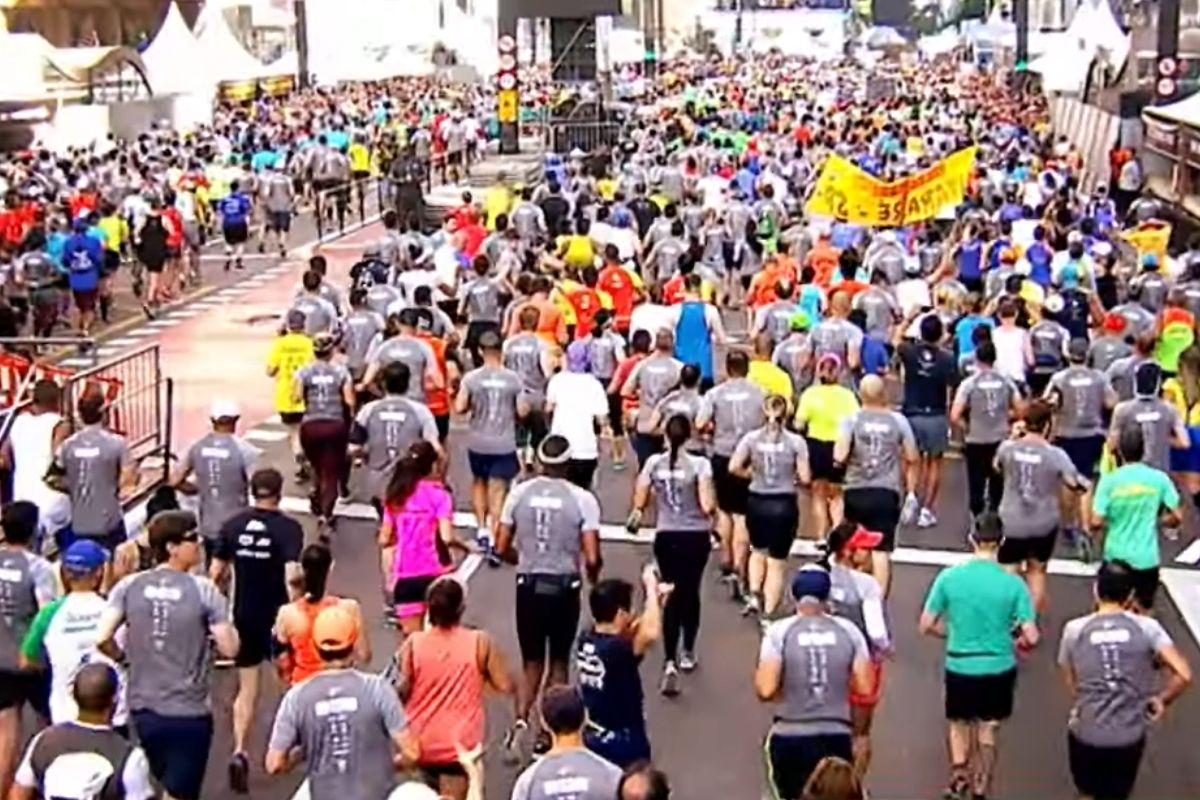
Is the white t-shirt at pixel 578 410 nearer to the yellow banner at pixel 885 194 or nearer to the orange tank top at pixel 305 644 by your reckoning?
the orange tank top at pixel 305 644

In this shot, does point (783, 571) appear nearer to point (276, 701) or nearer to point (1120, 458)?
point (1120, 458)

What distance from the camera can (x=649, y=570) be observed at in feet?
27.8

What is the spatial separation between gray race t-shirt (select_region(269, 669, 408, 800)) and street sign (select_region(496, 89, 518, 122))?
34.8 metres

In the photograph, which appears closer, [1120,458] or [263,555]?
[263,555]

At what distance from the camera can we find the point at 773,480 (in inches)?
452

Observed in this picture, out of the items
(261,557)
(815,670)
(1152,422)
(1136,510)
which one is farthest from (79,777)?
(1152,422)

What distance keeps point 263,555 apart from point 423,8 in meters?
77.4

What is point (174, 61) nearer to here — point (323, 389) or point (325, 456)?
point (325, 456)

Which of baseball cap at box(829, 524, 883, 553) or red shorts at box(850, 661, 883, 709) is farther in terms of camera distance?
baseball cap at box(829, 524, 883, 553)

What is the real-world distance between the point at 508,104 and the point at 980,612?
33.4m

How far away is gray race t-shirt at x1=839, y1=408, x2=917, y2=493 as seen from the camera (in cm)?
1152

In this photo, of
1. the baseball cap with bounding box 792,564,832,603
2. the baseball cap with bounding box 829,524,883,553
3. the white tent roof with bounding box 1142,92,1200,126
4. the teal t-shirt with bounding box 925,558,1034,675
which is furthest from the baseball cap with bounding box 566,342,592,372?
the white tent roof with bounding box 1142,92,1200,126

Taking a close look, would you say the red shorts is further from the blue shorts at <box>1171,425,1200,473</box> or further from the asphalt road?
the blue shorts at <box>1171,425,1200,473</box>

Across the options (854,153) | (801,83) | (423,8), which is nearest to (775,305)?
(854,153)
